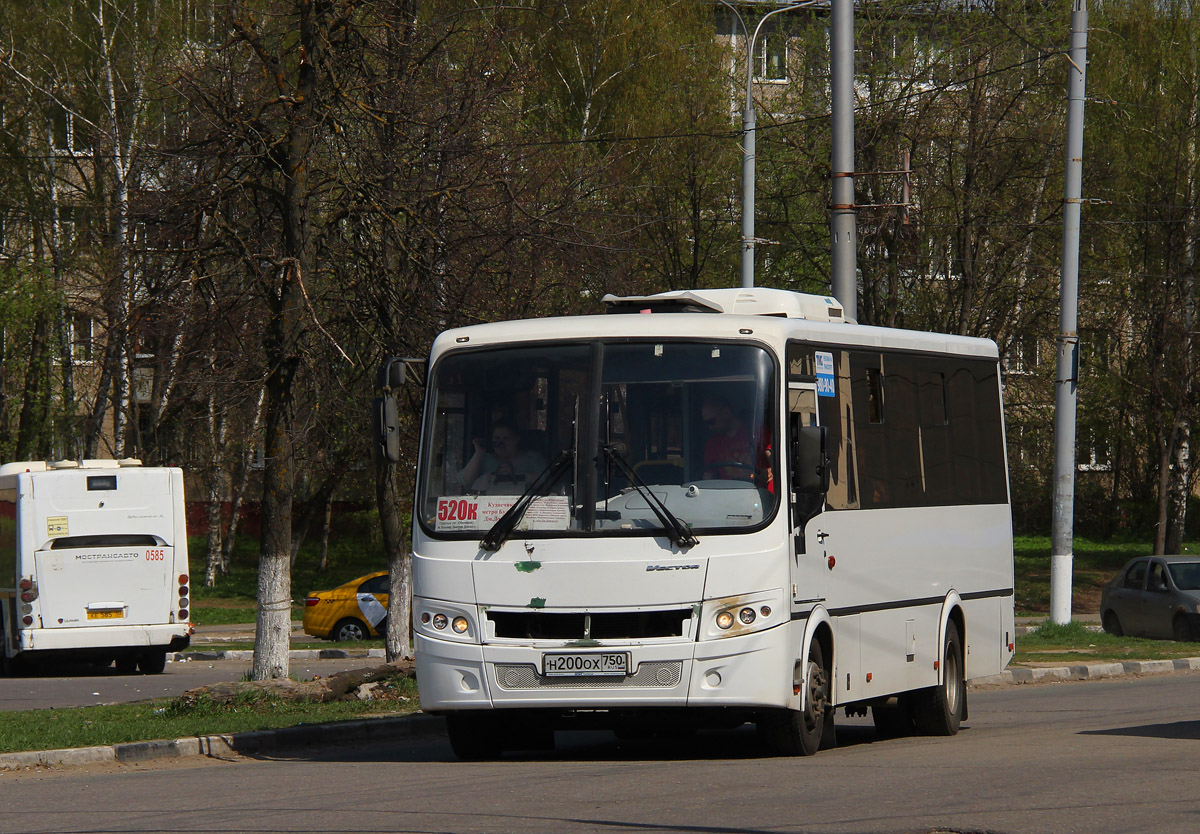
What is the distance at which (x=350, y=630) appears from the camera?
30.9 meters

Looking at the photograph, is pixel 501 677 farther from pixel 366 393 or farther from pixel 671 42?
pixel 671 42

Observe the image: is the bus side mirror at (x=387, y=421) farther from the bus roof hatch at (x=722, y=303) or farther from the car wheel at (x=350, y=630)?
the car wheel at (x=350, y=630)

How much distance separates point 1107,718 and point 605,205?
674 inches

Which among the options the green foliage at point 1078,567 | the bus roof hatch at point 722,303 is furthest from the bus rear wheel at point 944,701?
the green foliage at point 1078,567

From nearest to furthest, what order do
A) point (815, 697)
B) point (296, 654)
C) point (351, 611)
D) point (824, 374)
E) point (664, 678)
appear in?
1. point (664, 678)
2. point (815, 697)
3. point (824, 374)
4. point (296, 654)
5. point (351, 611)

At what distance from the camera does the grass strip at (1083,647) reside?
21.9m

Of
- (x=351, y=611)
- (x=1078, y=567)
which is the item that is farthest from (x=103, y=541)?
(x=1078, y=567)

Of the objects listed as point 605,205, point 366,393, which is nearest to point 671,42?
point 605,205

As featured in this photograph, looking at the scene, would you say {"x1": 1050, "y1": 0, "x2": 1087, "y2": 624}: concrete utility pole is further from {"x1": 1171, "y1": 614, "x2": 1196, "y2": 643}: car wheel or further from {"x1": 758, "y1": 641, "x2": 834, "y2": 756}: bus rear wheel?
{"x1": 758, "y1": 641, "x2": 834, "y2": 756}: bus rear wheel

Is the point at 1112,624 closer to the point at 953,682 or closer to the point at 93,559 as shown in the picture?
the point at 953,682

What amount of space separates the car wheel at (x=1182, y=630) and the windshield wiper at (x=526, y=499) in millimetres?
17817

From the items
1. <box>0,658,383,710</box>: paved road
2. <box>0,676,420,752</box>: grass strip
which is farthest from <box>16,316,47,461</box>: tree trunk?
<box>0,676,420,752</box>: grass strip

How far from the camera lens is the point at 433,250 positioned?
19047 millimetres

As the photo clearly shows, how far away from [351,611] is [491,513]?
66.5 ft
